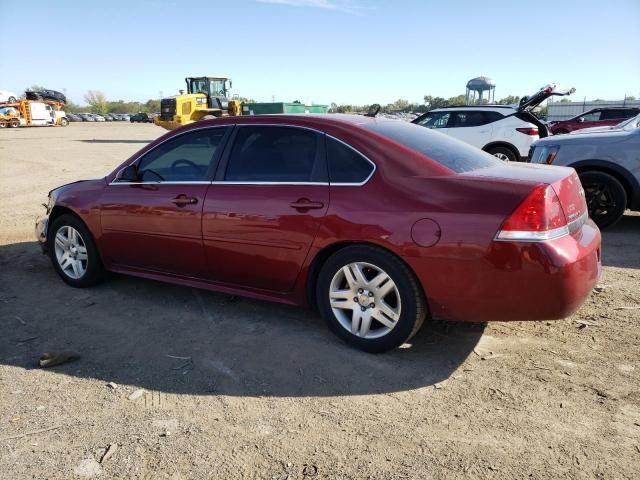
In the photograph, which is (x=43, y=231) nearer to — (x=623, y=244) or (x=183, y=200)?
(x=183, y=200)

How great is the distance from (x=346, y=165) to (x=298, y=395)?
156 cm

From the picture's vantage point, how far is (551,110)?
4106 cm

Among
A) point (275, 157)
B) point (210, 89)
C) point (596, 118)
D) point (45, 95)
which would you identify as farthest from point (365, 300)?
point (45, 95)

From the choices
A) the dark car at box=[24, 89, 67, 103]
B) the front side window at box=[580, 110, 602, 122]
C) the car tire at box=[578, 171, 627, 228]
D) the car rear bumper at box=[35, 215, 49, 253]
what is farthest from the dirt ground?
the dark car at box=[24, 89, 67, 103]

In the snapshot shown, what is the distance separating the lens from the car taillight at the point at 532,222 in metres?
3.01

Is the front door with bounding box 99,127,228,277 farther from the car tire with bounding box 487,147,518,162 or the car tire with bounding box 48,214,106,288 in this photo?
the car tire with bounding box 487,147,518,162

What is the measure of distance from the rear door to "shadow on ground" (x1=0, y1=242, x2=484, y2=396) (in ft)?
1.31

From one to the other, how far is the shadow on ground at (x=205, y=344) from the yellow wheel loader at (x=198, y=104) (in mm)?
21622

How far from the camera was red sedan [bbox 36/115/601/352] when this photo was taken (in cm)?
308

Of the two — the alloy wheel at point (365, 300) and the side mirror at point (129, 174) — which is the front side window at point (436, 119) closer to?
the side mirror at point (129, 174)

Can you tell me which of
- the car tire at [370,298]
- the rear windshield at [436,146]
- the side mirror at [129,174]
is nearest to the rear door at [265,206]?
the car tire at [370,298]

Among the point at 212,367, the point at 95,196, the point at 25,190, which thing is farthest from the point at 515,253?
the point at 25,190

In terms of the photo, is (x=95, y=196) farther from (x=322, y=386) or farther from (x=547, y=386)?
(x=547, y=386)

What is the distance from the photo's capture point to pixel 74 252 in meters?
5.01
